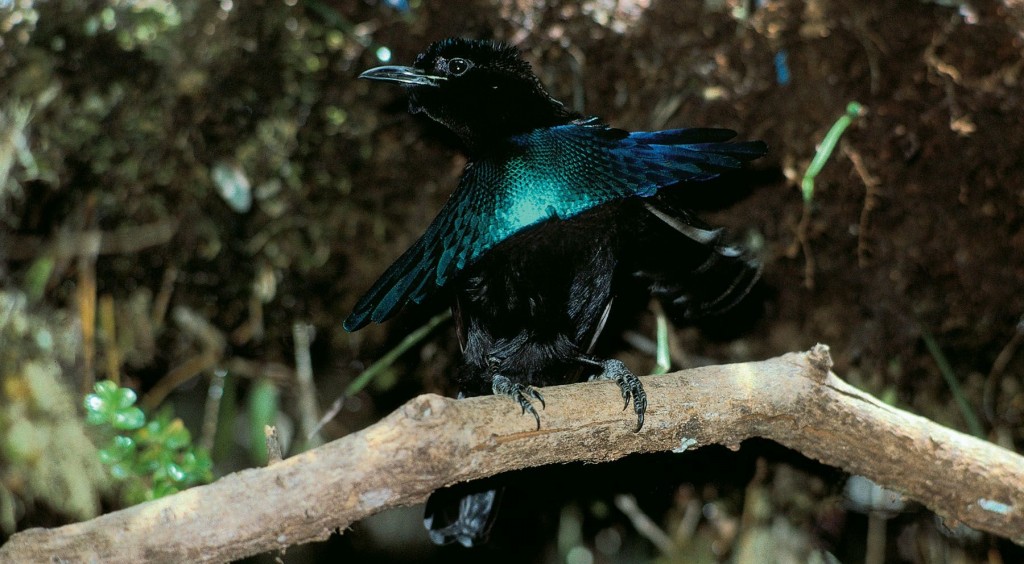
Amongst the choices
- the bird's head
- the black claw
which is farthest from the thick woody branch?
the bird's head

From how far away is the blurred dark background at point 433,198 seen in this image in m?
3.25

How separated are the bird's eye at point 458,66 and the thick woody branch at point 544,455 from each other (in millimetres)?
1000

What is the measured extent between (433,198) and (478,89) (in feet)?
3.16

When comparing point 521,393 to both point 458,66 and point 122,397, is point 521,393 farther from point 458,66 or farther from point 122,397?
point 122,397

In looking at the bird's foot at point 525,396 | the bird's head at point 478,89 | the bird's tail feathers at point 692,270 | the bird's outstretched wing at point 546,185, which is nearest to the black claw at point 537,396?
the bird's foot at point 525,396

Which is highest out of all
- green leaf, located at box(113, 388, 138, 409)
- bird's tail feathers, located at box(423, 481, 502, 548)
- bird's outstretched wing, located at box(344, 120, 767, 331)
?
bird's outstretched wing, located at box(344, 120, 767, 331)

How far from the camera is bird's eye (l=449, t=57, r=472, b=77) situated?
2.57 metres

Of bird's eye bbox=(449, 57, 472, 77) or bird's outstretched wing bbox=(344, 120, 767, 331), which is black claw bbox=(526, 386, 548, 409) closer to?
bird's outstretched wing bbox=(344, 120, 767, 331)

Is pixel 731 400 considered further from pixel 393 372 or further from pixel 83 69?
pixel 83 69

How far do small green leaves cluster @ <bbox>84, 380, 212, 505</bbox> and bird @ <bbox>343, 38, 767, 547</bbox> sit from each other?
73 centimetres

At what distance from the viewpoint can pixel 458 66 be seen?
2.57m

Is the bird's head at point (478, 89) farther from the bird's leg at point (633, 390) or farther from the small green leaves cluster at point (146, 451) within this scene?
the small green leaves cluster at point (146, 451)

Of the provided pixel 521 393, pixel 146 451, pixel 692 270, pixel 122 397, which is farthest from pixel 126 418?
pixel 692 270

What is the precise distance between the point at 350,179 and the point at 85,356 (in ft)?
4.15
